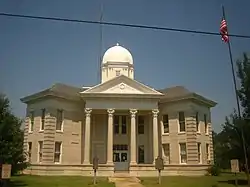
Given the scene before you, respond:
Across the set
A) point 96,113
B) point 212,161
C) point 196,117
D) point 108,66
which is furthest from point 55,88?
point 212,161

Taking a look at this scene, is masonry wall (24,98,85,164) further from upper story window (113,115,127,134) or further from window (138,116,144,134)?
window (138,116,144,134)

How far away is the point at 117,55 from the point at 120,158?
16246mm

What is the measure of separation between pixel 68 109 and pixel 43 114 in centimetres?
299

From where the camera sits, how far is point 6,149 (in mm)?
25438

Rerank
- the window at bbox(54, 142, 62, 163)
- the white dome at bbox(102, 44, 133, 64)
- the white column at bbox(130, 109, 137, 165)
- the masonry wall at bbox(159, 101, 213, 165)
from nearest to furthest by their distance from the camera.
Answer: the white column at bbox(130, 109, 137, 165) → the window at bbox(54, 142, 62, 163) → the masonry wall at bbox(159, 101, 213, 165) → the white dome at bbox(102, 44, 133, 64)

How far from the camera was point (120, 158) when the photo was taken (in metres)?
43.1

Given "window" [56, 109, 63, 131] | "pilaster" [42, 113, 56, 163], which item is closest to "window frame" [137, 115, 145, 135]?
"window" [56, 109, 63, 131]

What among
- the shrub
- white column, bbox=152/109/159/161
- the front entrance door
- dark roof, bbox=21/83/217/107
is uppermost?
dark roof, bbox=21/83/217/107

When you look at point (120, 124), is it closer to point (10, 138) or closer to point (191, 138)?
point (191, 138)

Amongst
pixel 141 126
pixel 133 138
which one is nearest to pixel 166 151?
pixel 141 126

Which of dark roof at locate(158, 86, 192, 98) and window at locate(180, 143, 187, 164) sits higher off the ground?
dark roof at locate(158, 86, 192, 98)

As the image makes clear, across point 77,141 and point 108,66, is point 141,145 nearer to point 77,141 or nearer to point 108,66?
point 77,141

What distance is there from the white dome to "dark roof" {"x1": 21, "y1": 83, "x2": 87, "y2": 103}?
8269mm

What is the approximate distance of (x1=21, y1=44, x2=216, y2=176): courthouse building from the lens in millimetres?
39719
